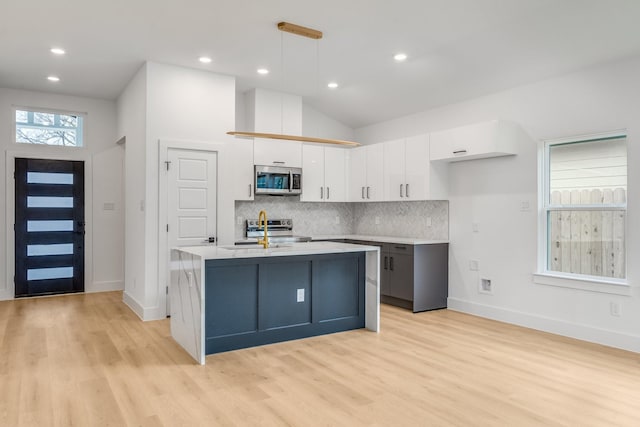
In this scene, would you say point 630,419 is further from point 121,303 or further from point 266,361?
point 121,303

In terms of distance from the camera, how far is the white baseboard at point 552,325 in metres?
4.18

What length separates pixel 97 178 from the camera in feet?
22.8

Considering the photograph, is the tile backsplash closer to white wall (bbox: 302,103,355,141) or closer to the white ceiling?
white wall (bbox: 302,103,355,141)

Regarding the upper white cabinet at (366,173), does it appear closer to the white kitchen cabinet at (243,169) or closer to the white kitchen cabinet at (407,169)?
the white kitchen cabinet at (407,169)

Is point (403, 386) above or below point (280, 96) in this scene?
below

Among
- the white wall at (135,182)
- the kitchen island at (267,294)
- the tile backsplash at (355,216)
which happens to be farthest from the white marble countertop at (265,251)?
the tile backsplash at (355,216)

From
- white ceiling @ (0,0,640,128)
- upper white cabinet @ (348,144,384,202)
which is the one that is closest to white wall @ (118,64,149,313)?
white ceiling @ (0,0,640,128)

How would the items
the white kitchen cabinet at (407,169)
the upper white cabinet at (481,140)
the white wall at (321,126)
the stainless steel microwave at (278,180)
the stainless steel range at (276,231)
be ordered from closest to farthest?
the upper white cabinet at (481,140) < the white kitchen cabinet at (407,169) < the stainless steel microwave at (278,180) < the stainless steel range at (276,231) < the white wall at (321,126)

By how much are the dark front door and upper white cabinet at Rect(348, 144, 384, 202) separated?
166 inches

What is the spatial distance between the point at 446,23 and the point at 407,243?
8.80 ft

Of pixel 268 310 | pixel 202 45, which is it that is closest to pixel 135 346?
pixel 268 310

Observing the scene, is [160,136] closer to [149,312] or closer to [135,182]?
[135,182]

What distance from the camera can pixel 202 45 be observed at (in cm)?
473

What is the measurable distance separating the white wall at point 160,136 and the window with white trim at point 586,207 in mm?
3833
